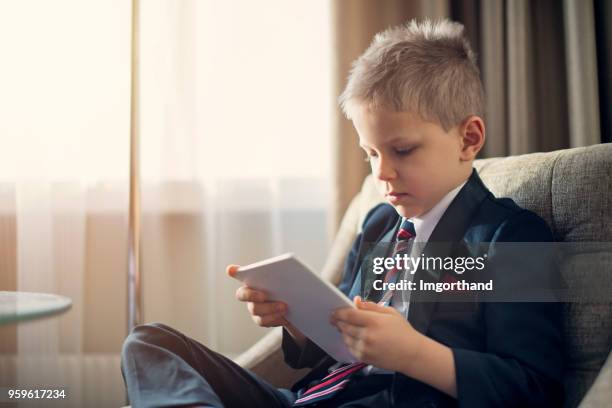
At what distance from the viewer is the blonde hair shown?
0.86 m

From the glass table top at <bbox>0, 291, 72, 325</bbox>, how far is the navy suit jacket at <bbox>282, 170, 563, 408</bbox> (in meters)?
0.44

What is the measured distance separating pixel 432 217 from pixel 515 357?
0.25 m

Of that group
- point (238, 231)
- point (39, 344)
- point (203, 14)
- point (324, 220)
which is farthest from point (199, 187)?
point (39, 344)

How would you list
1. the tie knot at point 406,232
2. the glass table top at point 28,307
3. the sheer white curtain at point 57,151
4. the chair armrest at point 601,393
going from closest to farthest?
the chair armrest at point 601,393, the glass table top at point 28,307, the tie knot at point 406,232, the sheer white curtain at point 57,151

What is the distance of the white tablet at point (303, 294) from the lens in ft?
2.35

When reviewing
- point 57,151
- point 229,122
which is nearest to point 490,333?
point 229,122

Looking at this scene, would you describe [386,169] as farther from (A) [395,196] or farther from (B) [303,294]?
(B) [303,294]

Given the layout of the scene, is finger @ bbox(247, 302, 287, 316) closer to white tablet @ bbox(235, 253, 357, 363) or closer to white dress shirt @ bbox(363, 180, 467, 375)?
white tablet @ bbox(235, 253, 357, 363)

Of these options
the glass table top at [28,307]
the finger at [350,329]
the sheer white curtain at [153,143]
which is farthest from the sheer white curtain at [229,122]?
the finger at [350,329]

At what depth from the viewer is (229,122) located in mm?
1717

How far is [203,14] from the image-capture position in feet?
5.64

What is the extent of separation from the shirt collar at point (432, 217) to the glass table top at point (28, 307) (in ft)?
1.79

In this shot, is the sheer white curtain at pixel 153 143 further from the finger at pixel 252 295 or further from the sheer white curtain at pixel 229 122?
the finger at pixel 252 295

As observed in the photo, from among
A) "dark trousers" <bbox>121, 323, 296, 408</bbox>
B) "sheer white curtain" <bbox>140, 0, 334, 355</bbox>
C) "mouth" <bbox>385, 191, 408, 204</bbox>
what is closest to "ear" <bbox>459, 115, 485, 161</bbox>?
"mouth" <bbox>385, 191, 408, 204</bbox>
